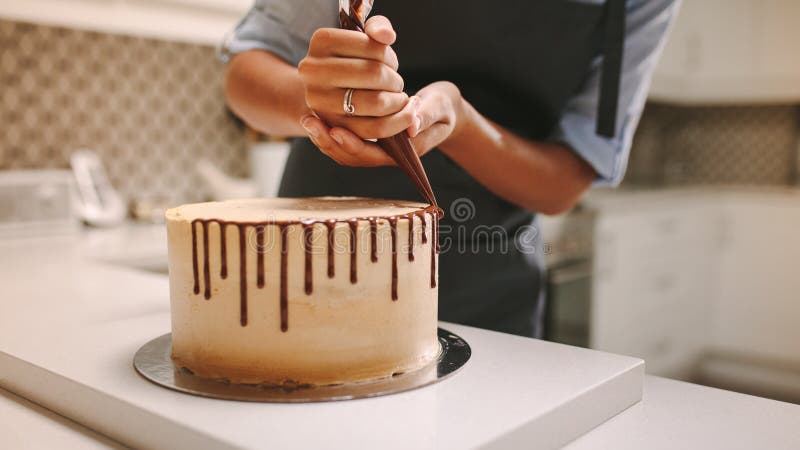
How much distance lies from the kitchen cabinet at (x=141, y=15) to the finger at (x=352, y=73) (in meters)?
1.54

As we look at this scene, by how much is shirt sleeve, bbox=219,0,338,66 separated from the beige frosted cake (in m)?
0.55

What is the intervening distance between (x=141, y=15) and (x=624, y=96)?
5.05ft

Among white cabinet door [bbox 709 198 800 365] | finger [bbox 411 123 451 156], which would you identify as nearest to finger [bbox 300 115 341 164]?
finger [bbox 411 123 451 156]

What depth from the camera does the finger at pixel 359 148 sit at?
0.79 meters

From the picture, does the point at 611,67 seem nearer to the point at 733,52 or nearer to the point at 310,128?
the point at 310,128

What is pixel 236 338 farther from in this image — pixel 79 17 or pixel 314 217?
pixel 79 17

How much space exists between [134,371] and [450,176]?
67cm

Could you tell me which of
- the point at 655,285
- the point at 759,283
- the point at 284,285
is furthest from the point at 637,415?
the point at 759,283

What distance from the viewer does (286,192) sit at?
130 centimetres

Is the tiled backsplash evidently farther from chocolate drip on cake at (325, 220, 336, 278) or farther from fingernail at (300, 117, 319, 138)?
chocolate drip on cake at (325, 220, 336, 278)

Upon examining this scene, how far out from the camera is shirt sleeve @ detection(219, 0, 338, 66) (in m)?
1.19

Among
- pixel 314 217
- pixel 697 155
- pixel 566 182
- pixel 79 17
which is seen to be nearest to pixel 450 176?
pixel 566 182

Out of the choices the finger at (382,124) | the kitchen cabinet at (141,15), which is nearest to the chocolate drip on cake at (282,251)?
the finger at (382,124)

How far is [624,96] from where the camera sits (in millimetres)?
1264
